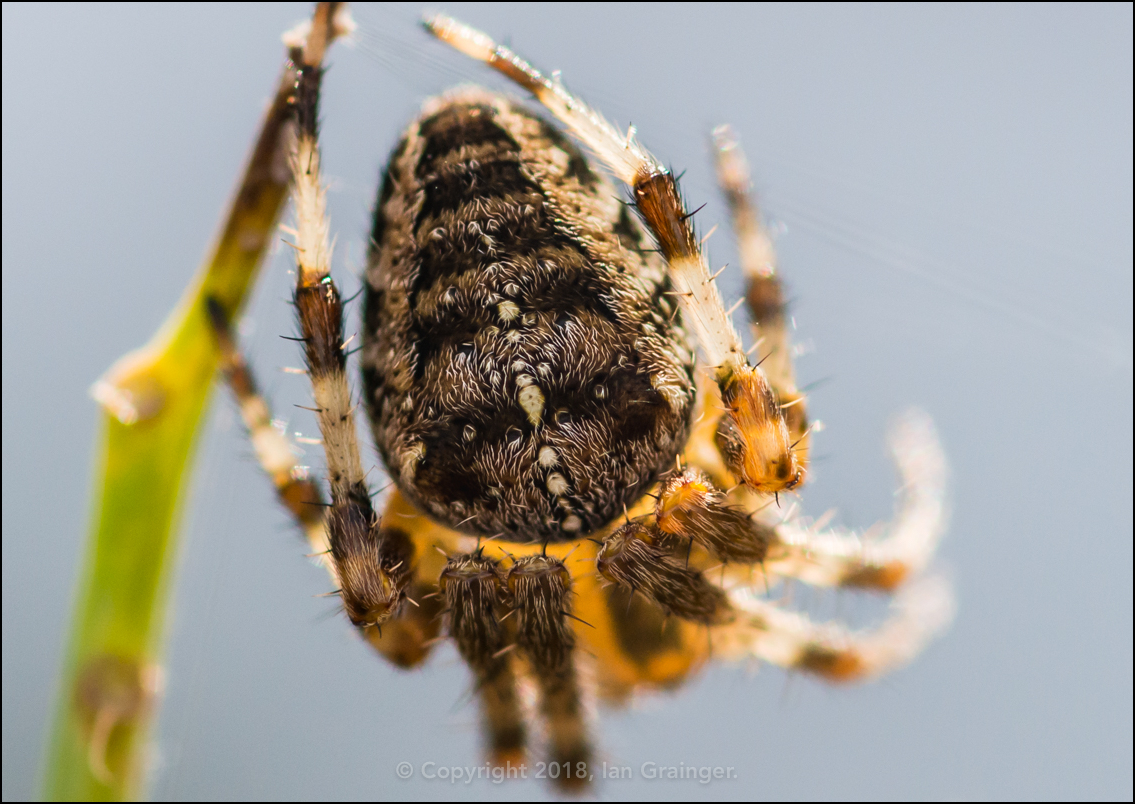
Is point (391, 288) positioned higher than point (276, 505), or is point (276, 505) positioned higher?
point (391, 288)

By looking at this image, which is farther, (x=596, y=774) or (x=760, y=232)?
(x=596, y=774)

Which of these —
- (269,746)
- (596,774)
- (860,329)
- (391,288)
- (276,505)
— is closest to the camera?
(391,288)

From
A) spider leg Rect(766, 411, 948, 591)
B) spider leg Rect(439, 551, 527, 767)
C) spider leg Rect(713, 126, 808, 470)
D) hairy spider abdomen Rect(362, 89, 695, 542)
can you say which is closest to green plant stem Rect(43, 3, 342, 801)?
hairy spider abdomen Rect(362, 89, 695, 542)

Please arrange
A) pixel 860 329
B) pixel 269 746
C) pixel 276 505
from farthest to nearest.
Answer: pixel 269 746 < pixel 860 329 < pixel 276 505

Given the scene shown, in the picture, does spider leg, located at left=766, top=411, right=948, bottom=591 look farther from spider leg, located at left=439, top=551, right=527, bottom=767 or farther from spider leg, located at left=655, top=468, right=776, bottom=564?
spider leg, located at left=439, top=551, right=527, bottom=767

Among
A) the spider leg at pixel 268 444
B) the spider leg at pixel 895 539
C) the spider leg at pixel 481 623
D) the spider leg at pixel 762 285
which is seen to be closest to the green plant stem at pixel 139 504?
the spider leg at pixel 268 444

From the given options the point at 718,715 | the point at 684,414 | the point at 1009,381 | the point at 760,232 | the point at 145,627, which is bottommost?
the point at 718,715

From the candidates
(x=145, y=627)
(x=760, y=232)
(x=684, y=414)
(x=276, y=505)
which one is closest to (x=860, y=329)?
(x=760, y=232)

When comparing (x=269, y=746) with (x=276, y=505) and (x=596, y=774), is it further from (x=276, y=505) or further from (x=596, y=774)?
(x=276, y=505)
